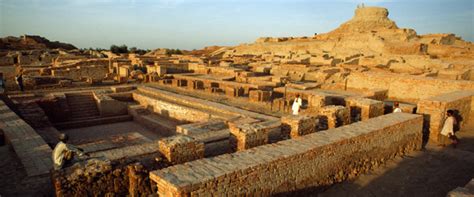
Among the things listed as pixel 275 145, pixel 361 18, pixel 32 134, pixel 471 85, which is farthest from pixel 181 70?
pixel 361 18

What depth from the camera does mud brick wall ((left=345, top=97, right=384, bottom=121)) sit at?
7.88 metres

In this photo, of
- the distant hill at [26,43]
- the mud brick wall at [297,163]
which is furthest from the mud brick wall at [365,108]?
the distant hill at [26,43]

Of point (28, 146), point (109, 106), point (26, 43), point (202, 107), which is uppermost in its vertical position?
point (26, 43)

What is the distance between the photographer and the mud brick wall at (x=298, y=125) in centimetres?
608

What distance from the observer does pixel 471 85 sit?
33.1 feet

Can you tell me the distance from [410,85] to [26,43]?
45.0 meters

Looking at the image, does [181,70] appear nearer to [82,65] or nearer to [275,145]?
[82,65]

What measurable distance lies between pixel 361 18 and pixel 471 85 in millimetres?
39176

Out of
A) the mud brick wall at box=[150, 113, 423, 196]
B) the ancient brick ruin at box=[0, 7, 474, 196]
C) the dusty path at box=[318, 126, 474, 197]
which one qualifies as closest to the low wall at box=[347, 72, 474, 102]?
the ancient brick ruin at box=[0, 7, 474, 196]

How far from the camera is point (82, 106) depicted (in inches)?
520

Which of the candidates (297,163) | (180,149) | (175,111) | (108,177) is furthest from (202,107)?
(297,163)

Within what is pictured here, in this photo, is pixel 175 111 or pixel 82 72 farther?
pixel 82 72

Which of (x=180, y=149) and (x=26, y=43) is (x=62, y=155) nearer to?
(x=180, y=149)

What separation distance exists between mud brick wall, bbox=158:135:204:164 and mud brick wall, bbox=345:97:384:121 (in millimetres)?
4815
